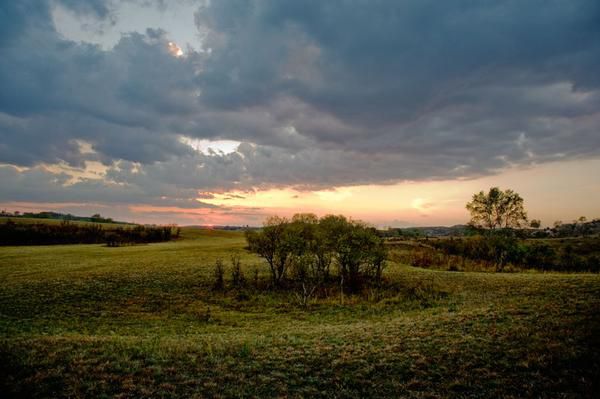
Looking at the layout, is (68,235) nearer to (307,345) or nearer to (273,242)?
(273,242)

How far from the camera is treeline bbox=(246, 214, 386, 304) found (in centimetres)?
3075

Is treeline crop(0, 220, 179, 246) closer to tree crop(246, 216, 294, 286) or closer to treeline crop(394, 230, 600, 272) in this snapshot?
tree crop(246, 216, 294, 286)

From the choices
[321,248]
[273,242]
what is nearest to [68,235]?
[273,242]

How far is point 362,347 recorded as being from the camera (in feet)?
43.0

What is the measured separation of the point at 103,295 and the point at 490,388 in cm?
2867

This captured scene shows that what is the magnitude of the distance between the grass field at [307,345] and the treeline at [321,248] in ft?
16.6

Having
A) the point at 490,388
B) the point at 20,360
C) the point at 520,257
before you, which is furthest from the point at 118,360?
the point at 520,257

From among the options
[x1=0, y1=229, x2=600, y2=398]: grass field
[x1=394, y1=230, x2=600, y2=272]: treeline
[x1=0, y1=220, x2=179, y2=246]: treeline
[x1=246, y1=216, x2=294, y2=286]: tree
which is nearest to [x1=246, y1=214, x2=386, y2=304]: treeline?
[x1=246, y1=216, x2=294, y2=286]: tree

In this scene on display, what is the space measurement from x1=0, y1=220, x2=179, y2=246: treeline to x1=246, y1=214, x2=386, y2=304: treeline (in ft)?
204

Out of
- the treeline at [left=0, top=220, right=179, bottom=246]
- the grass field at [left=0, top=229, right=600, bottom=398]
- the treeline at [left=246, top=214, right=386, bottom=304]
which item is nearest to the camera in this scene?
the grass field at [left=0, top=229, right=600, bottom=398]

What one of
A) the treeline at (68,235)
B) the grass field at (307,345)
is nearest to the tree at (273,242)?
the grass field at (307,345)

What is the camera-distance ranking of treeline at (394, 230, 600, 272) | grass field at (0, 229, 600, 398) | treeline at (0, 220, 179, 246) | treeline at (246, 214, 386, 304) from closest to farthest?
grass field at (0, 229, 600, 398), treeline at (246, 214, 386, 304), treeline at (394, 230, 600, 272), treeline at (0, 220, 179, 246)

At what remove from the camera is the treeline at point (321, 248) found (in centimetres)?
3075

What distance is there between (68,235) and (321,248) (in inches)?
3577
